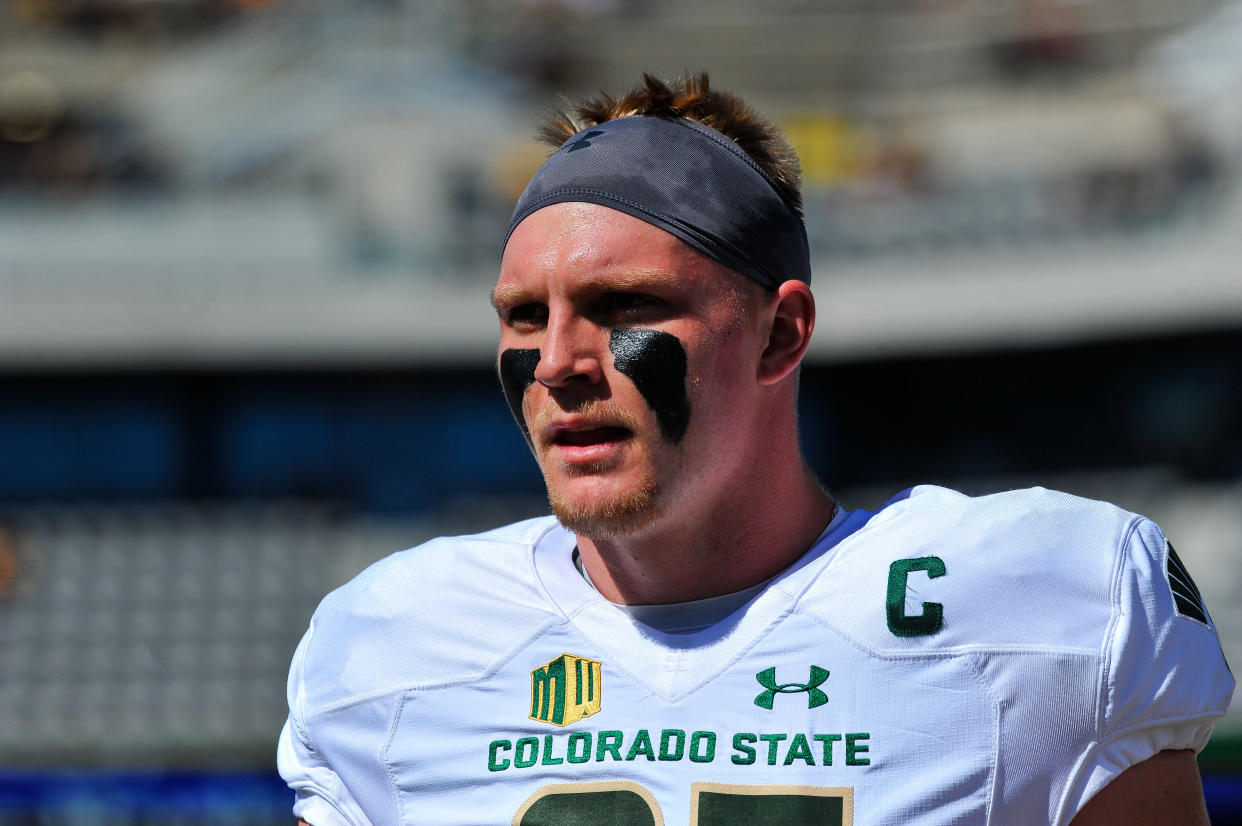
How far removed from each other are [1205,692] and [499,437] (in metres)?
12.6

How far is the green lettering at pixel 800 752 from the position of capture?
2018 millimetres

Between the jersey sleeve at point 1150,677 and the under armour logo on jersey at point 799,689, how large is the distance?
380mm

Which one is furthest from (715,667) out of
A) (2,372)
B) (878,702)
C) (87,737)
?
(2,372)

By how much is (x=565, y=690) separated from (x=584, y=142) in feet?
2.96

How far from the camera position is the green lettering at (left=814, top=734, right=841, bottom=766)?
2.01 metres

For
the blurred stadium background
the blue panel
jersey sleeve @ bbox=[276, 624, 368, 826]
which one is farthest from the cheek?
the blue panel

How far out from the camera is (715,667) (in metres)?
2.14

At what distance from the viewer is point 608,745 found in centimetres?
210

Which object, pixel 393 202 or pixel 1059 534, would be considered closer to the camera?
pixel 1059 534

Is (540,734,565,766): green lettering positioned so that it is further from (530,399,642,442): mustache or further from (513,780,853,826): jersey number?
(530,399,642,442): mustache

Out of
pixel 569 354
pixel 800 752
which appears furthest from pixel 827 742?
pixel 569 354

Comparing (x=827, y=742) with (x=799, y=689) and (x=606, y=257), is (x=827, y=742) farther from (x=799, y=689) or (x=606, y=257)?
(x=606, y=257)

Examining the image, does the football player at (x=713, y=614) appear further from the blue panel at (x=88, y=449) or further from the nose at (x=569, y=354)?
the blue panel at (x=88, y=449)

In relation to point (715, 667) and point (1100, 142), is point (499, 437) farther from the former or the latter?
point (715, 667)
